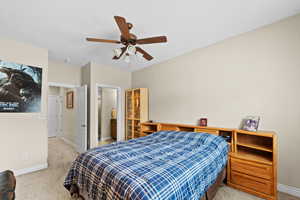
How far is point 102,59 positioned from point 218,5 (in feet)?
9.69

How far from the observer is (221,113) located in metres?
2.75

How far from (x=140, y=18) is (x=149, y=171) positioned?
209cm

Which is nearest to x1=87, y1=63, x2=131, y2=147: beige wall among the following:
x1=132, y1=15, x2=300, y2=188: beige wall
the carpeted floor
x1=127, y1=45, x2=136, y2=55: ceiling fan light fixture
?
the carpeted floor

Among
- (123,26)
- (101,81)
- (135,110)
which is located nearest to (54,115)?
(101,81)

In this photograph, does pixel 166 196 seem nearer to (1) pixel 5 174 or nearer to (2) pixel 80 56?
(1) pixel 5 174

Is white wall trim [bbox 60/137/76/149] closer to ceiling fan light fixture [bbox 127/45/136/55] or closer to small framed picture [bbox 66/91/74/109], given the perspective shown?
small framed picture [bbox 66/91/74/109]

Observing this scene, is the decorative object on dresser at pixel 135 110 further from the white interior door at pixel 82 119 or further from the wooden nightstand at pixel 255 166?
the wooden nightstand at pixel 255 166

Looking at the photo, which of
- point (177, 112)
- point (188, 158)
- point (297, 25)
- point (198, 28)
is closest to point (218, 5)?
point (198, 28)

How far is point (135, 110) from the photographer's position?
171 inches

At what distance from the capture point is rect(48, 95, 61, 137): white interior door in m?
6.12

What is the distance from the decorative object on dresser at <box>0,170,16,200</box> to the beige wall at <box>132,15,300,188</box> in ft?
9.75

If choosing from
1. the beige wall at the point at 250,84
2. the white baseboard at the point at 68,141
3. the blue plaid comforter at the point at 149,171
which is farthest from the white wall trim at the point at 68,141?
the beige wall at the point at 250,84

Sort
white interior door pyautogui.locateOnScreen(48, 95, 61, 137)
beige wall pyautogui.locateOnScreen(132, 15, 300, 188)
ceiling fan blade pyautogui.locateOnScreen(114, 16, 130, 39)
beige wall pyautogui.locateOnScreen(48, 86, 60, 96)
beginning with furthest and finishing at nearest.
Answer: beige wall pyautogui.locateOnScreen(48, 86, 60, 96) → white interior door pyautogui.locateOnScreen(48, 95, 61, 137) → beige wall pyautogui.locateOnScreen(132, 15, 300, 188) → ceiling fan blade pyautogui.locateOnScreen(114, 16, 130, 39)

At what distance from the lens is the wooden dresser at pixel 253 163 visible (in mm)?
1955
